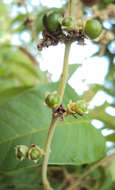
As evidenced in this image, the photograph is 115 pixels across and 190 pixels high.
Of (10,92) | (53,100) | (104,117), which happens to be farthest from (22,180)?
(53,100)

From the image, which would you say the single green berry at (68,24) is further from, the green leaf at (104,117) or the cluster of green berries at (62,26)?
the green leaf at (104,117)

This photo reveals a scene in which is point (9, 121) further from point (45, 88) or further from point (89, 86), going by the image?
point (89, 86)

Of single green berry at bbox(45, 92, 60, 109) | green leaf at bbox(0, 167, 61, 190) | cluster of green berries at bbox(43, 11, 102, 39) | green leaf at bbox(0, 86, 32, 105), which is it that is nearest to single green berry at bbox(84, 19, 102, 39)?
cluster of green berries at bbox(43, 11, 102, 39)

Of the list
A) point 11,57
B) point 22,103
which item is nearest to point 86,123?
point 22,103

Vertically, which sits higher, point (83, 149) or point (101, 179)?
point (83, 149)

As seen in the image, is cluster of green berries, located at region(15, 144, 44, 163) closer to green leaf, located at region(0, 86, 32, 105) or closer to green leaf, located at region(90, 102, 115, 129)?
green leaf, located at region(90, 102, 115, 129)
